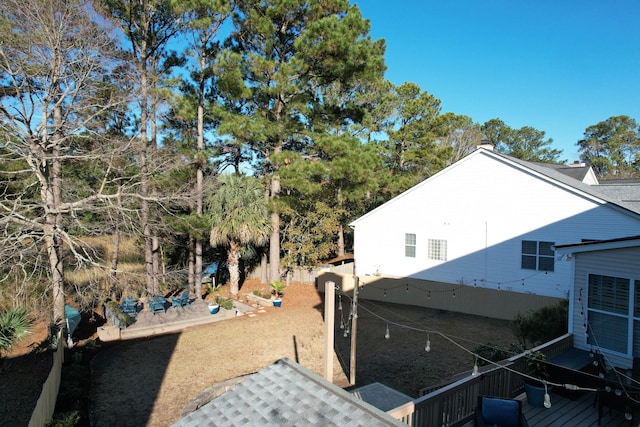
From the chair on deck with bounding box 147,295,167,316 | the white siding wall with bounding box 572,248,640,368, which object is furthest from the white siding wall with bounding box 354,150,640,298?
the chair on deck with bounding box 147,295,167,316

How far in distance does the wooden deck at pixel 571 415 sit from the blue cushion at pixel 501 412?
86 centimetres

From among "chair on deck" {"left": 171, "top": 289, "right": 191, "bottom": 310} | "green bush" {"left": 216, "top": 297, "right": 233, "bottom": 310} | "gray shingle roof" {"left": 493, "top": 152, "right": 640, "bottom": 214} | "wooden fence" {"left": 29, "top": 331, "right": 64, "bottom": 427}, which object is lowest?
"green bush" {"left": 216, "top": 297, "right": 233, "bottom": 310}

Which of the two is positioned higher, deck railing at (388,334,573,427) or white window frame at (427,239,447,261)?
white window frame at (427,239,447,261)

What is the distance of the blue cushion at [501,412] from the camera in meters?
5.16

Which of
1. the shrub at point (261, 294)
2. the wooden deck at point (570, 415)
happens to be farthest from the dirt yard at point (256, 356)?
the wooden deck at point (570, 415)

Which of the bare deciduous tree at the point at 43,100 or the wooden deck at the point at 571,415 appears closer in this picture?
the wooden deck at the point at 571,415

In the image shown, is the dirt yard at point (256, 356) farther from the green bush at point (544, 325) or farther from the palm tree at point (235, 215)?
the palm tree at point (235, 215)

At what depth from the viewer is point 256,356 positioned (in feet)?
35.2

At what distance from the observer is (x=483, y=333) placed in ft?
42.0

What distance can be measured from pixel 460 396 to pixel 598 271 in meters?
4.40

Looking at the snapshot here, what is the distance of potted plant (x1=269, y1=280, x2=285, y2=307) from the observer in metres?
16.3

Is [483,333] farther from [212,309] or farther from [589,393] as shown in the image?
[212,309]

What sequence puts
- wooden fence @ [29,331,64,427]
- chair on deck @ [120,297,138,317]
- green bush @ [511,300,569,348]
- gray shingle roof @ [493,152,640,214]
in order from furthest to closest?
gray shingle roof @ [493,152,640,214] < chair on deck @ [120,297,138,317] < green bush @ [511,300,569,348] < wooden fence @ [29,331,64,427]

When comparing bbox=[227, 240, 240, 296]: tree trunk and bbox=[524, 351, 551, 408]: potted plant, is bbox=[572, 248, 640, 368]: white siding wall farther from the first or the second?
bbox=[227, 240, 240, 296]: tree trunk
